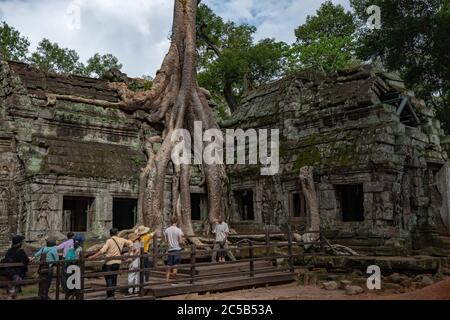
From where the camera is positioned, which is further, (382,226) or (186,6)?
(186,6)

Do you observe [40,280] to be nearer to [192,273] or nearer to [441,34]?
[192,273]

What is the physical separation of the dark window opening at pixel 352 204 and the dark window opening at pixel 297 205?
4.45ft

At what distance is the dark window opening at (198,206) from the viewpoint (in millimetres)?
18000

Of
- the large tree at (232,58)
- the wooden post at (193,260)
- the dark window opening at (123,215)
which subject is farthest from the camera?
the large tree at (232,58)

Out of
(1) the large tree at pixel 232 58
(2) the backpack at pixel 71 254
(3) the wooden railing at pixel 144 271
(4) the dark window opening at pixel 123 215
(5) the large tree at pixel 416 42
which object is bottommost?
(3) the wooden railing at pixel 144 271

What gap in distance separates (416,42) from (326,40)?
28.3ft

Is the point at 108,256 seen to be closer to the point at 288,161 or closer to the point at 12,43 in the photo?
the point at 288,161

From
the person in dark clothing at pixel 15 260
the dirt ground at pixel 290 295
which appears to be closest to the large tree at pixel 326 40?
the dirt ground at pixel 290 295

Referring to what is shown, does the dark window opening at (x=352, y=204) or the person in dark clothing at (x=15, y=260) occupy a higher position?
the dark window opening at (x=352, y=204)

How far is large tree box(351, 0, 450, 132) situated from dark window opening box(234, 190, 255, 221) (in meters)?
9.49

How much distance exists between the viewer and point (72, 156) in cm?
1505

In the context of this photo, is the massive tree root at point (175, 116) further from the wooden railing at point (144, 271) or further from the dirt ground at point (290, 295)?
the dirt ground at point (290, 295)

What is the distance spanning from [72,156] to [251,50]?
20918mm

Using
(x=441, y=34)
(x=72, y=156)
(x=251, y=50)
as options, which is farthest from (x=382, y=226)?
(x=251, y=50)
